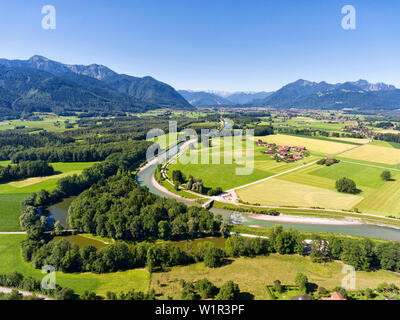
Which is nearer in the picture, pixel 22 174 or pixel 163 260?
pixel 163 260

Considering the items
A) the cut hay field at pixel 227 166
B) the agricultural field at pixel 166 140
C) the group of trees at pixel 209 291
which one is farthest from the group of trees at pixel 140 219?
the agricultural field at pixel 166 140

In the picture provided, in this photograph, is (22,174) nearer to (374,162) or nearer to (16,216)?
(16,216)

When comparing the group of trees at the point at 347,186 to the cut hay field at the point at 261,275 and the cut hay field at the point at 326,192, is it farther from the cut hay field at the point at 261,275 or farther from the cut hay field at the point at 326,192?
the cut hay field at the point at 261,275

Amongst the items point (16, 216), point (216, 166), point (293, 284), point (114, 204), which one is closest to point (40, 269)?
point (114, 204)

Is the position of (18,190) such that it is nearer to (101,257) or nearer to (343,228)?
(101,257)

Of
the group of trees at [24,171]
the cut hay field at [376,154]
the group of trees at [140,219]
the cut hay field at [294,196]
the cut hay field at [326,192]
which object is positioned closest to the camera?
the group of trees at [140,219]

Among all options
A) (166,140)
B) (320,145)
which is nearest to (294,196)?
(320,145)
